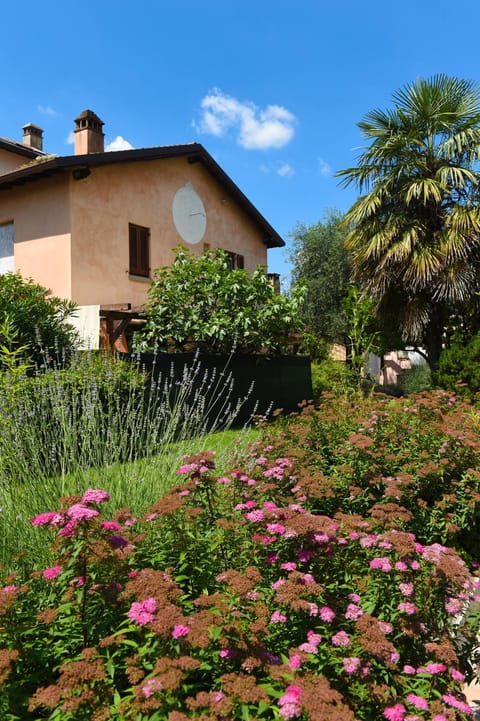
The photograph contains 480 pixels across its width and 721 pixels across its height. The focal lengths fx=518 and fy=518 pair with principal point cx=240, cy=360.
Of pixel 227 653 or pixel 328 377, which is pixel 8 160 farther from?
pixel 227 653

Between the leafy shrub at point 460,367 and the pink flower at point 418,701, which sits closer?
the pink flower at point 418,701

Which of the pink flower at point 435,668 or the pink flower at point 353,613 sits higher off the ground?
the pink flower at point 353,613

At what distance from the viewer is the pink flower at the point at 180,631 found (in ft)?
4.58

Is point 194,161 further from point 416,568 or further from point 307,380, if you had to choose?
point 416,568

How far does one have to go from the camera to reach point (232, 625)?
1611 mm

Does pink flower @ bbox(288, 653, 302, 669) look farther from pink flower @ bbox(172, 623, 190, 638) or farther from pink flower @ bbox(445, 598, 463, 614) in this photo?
pink flower @ bbox(445, 598, 463, 614)

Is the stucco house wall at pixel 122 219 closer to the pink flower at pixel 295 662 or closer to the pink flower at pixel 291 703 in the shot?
the pink flower at pixel 295 662

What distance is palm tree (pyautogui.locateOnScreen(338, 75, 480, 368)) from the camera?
41.8 ft

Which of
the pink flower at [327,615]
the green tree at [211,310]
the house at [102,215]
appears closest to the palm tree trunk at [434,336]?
the green tree at [211,310]

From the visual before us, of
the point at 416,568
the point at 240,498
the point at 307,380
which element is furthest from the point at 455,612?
the point at 307,380

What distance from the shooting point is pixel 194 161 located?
625 inches

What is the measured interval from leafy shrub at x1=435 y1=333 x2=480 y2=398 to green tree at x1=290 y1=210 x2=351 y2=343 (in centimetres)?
901

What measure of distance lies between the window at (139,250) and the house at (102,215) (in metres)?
0.03

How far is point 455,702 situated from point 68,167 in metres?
11.9
